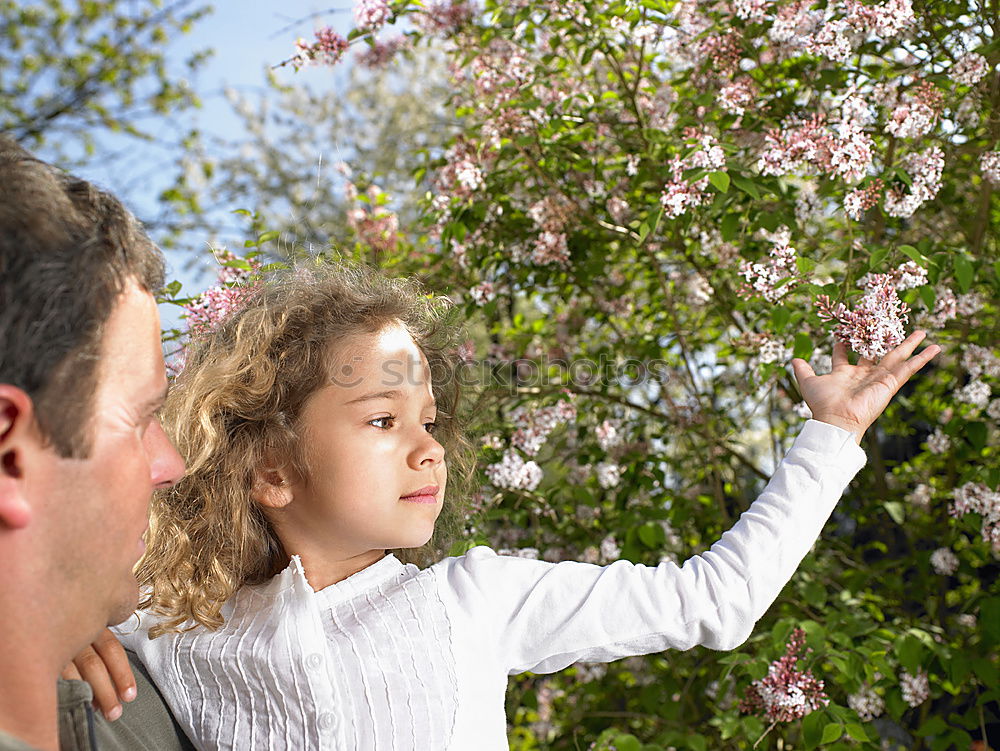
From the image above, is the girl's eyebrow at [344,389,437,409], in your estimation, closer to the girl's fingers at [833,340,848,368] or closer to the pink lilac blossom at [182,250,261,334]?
the pink lilac blossom at [182,250,261,334]

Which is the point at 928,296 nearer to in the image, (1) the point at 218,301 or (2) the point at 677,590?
(2) the point at 677,590

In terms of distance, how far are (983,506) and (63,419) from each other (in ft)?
6.45

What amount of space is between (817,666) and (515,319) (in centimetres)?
149

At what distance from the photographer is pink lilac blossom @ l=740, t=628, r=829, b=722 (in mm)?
1842

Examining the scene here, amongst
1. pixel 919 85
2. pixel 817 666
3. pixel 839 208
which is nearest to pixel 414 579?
pixel 817 666

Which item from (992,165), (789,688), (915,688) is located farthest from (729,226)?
(915,688)

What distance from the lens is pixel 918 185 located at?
1.95 meters

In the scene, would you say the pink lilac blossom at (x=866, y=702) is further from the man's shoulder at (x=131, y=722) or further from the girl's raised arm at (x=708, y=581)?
the man's shoulder at (x=131, y=722)

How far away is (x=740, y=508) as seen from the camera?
287 cm

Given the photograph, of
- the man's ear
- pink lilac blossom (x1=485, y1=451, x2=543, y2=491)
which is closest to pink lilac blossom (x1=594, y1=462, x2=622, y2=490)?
pink lilac blossom (x1=485, y1=451, x2=543, y2=491)

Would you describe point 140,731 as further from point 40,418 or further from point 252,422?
point 40,418

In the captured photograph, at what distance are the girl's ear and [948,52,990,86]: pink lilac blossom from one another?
5.50 feet

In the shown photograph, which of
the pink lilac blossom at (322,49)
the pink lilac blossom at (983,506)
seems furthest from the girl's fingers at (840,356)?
the pink lilac blossom at (322,49)

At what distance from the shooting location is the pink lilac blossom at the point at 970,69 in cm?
200
